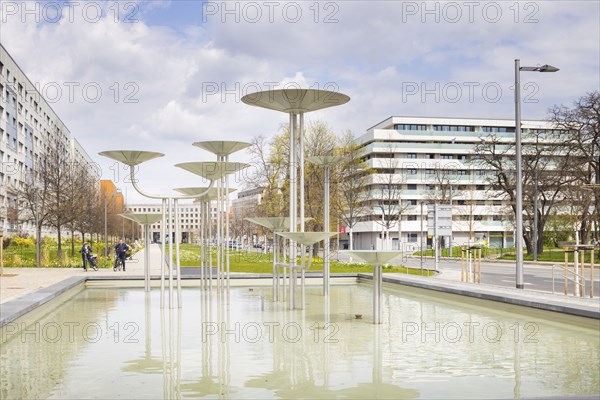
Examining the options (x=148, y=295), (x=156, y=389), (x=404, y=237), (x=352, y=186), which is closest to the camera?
(x=156, y=389)

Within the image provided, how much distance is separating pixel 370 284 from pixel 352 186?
82.5ft

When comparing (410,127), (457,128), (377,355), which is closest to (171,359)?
(377,355)

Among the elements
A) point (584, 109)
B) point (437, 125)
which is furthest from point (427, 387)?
point (437, 125)

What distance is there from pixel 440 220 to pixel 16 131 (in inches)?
2300

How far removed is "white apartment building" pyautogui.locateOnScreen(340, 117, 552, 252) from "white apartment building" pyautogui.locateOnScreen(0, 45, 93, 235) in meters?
39.2

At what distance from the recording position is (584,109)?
42531 millimetres

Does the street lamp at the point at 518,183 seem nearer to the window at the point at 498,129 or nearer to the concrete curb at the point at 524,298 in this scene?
the concrete curb at the point at 524,298

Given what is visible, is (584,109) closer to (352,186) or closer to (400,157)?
(352,186)

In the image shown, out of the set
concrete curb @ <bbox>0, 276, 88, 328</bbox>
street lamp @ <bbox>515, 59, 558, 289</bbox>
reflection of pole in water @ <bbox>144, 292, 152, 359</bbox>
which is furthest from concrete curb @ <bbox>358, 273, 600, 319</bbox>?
concrete curb @ <bbox>0, 276, 88, 328</bbox>

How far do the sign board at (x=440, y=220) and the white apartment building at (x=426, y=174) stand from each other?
5407 centimetres

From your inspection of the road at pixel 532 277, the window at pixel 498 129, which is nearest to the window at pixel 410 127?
the window at pixel 498 129

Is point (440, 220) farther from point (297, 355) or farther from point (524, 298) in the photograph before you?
point (297, 355)

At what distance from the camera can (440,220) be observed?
2877 centimetres

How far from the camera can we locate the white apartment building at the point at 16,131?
65.8 meters
